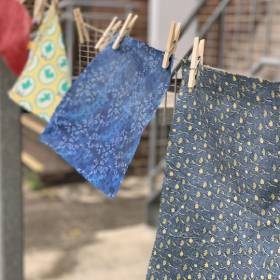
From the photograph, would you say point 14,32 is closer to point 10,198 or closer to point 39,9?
point 39,9

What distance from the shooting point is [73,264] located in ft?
14.5

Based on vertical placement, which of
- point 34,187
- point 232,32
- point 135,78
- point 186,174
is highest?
point 135,78

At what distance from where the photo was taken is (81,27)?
2.68m

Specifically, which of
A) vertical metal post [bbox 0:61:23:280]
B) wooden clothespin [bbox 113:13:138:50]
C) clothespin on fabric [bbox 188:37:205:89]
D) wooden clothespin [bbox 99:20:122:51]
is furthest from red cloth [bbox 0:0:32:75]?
clothespin on fabric [bbox 188:37:205:89]

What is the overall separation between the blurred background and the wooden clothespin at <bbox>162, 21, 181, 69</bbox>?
2.33 feet

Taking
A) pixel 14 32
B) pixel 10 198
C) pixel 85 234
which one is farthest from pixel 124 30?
pixel 85 234

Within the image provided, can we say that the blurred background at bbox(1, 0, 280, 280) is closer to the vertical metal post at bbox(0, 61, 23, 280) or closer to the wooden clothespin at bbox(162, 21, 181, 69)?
the vertical metal post at bbox(0, 61, 23, 280)

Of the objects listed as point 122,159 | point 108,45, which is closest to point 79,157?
point 122,159

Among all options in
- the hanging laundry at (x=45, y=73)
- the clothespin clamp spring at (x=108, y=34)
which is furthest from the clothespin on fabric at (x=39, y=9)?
the clothespin clamp spring at (x=108, y=34)

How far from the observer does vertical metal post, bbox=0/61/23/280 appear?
→ 3311 mm

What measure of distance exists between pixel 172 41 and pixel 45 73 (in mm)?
1033

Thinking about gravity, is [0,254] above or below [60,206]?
above

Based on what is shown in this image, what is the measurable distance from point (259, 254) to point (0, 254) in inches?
84.0

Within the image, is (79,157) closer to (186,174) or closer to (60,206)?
(186,174)
